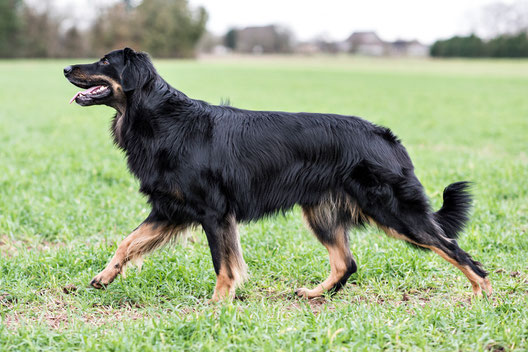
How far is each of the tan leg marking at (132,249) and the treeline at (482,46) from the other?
7069cm

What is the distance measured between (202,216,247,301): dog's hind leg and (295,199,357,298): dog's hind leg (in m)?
0.60

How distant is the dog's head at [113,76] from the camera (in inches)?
157

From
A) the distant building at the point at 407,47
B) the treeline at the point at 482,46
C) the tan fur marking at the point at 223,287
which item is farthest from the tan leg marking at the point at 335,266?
the distant building at the point at 407,47

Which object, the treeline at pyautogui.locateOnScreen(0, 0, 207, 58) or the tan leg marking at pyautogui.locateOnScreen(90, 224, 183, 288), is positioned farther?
the treeline at pyautogui.locateOnScreen(0, 0, 207, 58)

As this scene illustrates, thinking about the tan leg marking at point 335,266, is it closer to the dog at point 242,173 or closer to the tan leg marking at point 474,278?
the dog at point 242,173

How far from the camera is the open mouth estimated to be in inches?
159

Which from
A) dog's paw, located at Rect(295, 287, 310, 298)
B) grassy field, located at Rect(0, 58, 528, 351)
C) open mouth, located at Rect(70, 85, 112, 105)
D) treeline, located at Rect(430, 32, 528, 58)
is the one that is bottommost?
dog's paw, located at Rect(295, 287, 310, 298)

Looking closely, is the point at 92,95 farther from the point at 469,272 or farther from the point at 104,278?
the point at 469,272

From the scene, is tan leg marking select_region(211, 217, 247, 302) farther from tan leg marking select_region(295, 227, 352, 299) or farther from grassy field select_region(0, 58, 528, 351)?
tan leg marking select_region(295, 227, 352, 299)

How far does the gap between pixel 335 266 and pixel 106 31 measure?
2746 inches

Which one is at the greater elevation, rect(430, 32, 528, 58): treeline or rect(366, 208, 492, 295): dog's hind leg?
rect(430, 32, 528, 58): treeline

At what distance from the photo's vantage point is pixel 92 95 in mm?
4074

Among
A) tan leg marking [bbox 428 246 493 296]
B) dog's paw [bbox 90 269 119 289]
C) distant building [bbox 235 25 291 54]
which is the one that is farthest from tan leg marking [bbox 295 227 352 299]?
distant building [bbox 235 25 291 54]

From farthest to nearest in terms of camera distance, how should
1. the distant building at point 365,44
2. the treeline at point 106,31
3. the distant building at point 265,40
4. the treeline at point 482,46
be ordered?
the distant building at point 265,40 → the distant building at point 365,44 → the treeline at point 482,46 → the treeline at point 106,31
